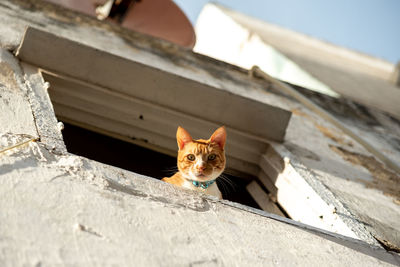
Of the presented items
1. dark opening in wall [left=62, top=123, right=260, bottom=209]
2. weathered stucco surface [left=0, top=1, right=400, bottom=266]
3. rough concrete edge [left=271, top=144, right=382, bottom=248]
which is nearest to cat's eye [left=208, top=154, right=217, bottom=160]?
weathered stucco surface [left=0, top=1, right=400, bottom=266]

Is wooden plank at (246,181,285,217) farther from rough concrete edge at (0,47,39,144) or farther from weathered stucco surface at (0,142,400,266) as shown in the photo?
rough concrete edge at (0,47,39,144)

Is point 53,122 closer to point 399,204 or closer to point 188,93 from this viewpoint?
point 188,93

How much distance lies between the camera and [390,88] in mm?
8945

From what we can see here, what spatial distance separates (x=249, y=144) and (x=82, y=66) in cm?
119

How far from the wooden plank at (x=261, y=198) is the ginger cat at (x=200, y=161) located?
0.58 meters

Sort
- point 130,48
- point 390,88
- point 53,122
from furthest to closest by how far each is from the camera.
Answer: point 390,88, point 130,48, point 53,122

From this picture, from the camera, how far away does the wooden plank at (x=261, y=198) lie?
2.78 meters

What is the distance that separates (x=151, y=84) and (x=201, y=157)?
39.0 inches

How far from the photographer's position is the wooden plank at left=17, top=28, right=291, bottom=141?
288 cm

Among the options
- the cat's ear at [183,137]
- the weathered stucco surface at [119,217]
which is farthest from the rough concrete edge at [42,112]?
the cat's ear at [183,137]

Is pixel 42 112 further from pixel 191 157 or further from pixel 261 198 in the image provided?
pixel 261 198

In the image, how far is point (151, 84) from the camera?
304 cm

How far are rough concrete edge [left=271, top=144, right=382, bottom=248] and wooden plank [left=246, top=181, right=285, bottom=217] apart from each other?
0.28m

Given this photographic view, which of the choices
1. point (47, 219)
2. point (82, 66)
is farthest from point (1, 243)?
point (82, 66)
